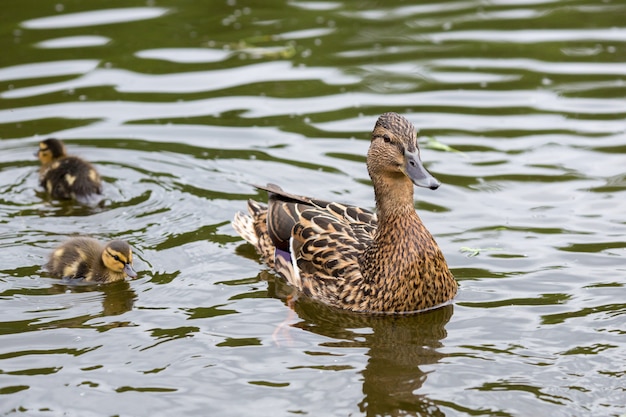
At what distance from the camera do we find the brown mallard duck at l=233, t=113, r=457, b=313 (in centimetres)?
650

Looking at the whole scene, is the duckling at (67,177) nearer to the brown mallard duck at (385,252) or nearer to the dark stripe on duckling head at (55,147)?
the dark stripe on duckling head at (55,147)

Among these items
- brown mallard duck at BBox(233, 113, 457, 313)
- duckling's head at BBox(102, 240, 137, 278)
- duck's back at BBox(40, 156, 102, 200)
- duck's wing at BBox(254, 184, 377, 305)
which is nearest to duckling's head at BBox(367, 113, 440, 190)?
brown mallard duck at BBox(233, 113, 457, 313)

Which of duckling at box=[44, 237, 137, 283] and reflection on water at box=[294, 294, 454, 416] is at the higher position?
duckling at box=[44, 237, 137, 283]

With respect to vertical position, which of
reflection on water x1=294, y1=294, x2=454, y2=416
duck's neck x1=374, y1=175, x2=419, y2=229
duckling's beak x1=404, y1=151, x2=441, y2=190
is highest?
duckling's beak x1=404, y1=151, x2=441, y2=190

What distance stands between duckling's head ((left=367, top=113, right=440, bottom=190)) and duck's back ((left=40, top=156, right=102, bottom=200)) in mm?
2483

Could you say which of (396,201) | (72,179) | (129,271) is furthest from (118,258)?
(396,201)

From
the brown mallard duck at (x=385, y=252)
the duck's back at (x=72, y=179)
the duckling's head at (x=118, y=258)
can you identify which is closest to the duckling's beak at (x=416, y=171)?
the brown mallard duck at (x=385, y=252)

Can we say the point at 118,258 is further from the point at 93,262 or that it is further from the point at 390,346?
the point at 390,346

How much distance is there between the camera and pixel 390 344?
612cm

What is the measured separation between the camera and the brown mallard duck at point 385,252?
6.50 meters

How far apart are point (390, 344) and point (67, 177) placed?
317cm

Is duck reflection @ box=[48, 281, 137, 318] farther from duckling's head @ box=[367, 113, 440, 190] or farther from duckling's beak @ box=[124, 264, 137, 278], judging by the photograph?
duckling's head @ box=[367, 113, 440, 190]

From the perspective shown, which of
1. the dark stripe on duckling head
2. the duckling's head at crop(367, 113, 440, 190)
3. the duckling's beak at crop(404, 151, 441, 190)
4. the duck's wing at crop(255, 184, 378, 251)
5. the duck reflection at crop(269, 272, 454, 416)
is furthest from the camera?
the dark stripe on duckling head

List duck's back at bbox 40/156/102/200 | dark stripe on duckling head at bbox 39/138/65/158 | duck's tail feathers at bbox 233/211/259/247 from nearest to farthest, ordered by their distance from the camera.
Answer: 1. duck's tail feathers at bbox 233/211/259/247
2. duck's back at bbox 40/156/102/200
3. dark stripe on duckling head at bbox 39/138/65/158
